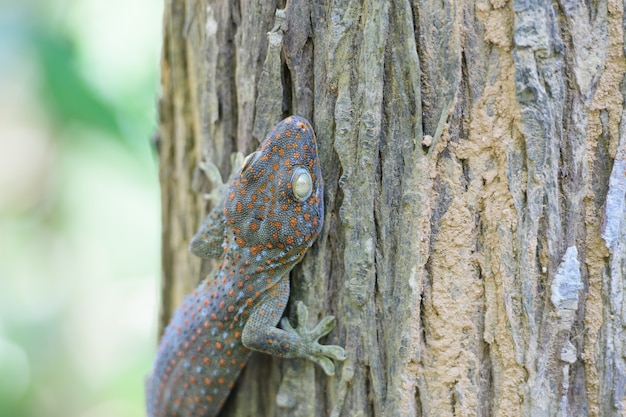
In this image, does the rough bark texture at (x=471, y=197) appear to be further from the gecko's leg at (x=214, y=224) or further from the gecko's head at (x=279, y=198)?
the gecko's leg at (x=214, y=224)

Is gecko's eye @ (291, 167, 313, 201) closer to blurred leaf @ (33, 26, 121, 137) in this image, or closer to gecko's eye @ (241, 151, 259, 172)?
gecko's eye @ (241, 151, 259, 172)

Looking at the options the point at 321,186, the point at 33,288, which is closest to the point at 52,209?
the point at 33,288

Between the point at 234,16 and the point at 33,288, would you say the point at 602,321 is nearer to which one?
the point at 234,16

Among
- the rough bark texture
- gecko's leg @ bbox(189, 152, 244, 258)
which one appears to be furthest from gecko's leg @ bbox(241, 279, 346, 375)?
gecko's leg @ bbox(189, 152, 244, 258)

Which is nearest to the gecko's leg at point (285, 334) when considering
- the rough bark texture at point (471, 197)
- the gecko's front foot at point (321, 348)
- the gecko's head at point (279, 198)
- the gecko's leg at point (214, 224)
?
the gecko's front foot at point (321, 348)

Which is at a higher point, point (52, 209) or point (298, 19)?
point (298, 19)

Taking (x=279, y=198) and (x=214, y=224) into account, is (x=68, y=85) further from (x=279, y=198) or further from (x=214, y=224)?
(x=279, y=198)

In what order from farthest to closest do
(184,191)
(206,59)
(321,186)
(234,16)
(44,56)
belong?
(44,56)
(184,191)
(206,59)
(234,16)
(321,186)
